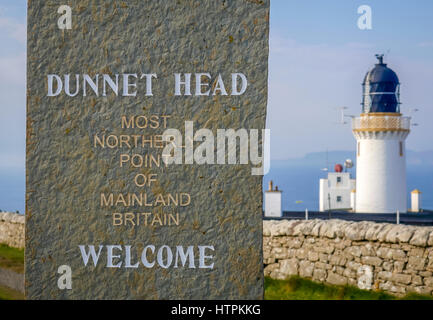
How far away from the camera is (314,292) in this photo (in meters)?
9.71

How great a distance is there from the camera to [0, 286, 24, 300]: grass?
371 inches

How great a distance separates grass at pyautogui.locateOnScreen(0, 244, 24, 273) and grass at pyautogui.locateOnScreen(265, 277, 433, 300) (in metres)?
3.88

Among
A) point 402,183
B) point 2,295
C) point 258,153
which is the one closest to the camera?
point 258,153

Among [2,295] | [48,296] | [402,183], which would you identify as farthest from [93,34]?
[402,183]

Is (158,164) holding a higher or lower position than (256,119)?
lower

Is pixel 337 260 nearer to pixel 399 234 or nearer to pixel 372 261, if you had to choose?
pixel 372 261

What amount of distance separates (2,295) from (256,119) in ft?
17.1

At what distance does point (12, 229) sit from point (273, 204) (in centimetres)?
2425

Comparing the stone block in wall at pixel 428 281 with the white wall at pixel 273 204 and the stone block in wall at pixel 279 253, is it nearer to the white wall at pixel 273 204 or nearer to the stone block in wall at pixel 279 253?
the stone block in wall at pixel 279 253

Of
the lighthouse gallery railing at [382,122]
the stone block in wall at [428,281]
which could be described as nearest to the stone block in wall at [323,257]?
the stone block in wall at [428,281]

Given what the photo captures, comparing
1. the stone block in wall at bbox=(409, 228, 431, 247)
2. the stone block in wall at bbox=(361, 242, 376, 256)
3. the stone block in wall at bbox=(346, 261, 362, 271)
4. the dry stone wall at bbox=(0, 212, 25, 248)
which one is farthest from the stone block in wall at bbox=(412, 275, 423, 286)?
the dry stone wall at bbox=(0, 212, 25, 248)

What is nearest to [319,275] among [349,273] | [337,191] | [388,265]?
[349,273]
